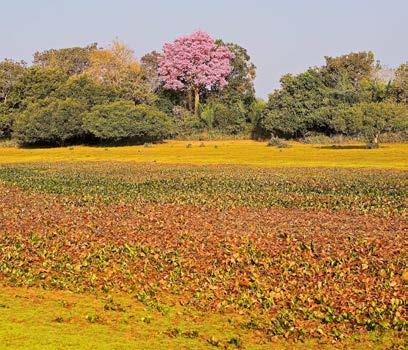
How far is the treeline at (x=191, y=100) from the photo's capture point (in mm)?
74125

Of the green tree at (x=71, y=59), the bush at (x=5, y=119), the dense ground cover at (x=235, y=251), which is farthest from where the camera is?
the green tree at (x=71, y=59)

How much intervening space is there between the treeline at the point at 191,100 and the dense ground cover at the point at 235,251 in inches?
1718

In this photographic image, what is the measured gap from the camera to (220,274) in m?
14.4

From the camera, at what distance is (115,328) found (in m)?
11.1

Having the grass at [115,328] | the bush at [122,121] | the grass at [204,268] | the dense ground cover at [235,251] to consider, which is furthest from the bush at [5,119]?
the grass at [115,328]

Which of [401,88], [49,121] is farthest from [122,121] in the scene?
[401,88]

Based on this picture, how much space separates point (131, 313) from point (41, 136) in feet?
213

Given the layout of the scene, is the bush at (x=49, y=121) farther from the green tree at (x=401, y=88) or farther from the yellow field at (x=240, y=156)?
the green tree at (x=401, y=88)

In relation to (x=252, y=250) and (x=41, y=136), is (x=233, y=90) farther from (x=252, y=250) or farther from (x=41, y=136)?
(x=252, y=250)

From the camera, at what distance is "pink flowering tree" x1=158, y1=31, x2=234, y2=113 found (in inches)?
3580

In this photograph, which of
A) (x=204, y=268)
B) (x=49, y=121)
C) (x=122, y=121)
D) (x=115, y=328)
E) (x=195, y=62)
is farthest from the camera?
(x=195, y=62)

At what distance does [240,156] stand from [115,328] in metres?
48.9

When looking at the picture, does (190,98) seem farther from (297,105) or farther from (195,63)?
(297,105)

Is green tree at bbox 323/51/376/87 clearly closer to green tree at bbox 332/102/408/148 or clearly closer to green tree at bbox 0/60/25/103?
green tree at bbox 332/102/408/148
